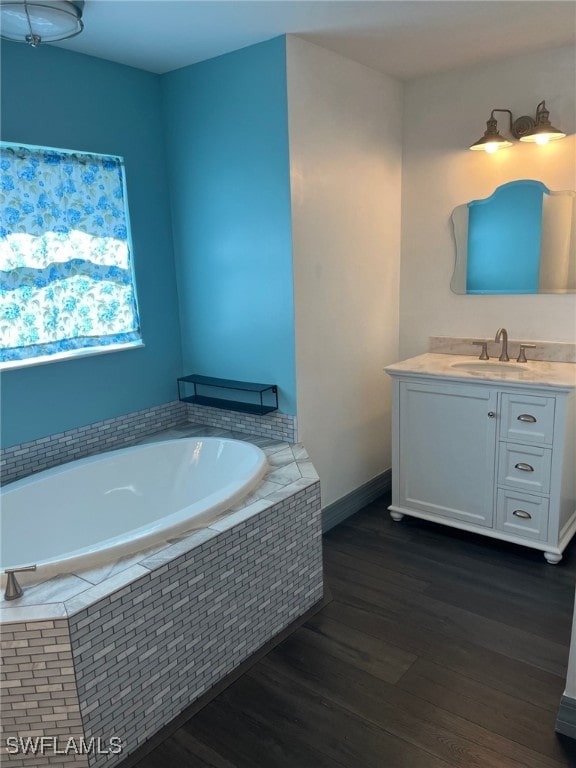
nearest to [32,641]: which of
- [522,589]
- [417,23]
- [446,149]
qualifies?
[522,589]

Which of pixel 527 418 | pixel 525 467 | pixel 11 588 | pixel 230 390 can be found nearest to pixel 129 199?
pixel 230 390

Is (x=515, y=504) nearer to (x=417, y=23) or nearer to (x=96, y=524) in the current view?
(x=96, y=524)

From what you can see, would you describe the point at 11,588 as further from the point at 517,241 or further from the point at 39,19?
the point at 517,241

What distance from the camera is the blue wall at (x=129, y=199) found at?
2.53 metres

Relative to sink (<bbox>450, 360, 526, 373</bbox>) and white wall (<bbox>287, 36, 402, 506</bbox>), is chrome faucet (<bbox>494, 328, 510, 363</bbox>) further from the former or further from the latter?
white wall (<bbox>287, 36, 402, 506</bbox>)

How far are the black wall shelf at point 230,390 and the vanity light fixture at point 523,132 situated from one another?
66.6 inches

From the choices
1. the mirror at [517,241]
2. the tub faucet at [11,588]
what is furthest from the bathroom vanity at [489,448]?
the tub faucet at [11,588]

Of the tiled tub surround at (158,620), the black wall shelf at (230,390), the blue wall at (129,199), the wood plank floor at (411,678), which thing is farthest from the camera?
the black wall shelf at (230,390)

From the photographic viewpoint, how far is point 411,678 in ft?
6.79

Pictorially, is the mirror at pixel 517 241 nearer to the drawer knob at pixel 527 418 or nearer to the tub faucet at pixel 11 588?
the drawer knob at pixel 527 418

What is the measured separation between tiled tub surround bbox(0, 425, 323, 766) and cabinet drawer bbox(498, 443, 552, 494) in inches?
39.2

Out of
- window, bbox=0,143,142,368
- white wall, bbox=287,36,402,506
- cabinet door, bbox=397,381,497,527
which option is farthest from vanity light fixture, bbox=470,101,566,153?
window, bbox=0,143,142,368

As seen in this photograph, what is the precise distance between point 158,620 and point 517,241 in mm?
2600

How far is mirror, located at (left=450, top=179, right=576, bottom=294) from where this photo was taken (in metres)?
2.99
